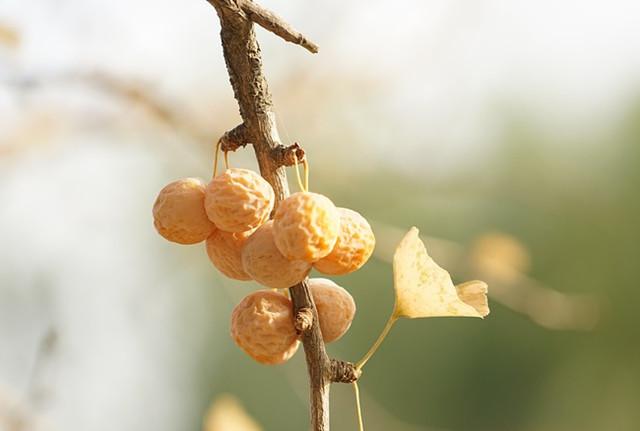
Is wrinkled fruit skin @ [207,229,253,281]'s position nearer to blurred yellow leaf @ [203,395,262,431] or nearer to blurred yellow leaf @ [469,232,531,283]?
blurred yellow leaf @ [203,395,262,431]

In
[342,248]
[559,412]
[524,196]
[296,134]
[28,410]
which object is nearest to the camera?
[342,248]

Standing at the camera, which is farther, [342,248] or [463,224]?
[463,224]

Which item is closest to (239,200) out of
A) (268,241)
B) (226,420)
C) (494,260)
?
(268,241)

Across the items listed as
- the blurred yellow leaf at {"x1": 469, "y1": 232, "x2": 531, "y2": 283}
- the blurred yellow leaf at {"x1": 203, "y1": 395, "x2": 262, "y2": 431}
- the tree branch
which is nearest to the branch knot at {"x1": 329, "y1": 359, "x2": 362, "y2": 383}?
the tree branch

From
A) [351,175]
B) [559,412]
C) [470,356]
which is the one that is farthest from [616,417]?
[351,175]

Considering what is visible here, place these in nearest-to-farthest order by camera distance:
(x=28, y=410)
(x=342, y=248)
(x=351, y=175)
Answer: (x=342, y=248) < (x=28, y=410) < (x=351, y=175)

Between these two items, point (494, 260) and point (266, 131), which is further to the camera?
point (494, 260)

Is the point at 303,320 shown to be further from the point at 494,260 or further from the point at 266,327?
the point at 494,260

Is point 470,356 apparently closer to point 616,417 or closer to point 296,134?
point 616,417

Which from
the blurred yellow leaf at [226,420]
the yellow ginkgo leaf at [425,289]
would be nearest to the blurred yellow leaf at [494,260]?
the blurred yellow leaf at [226,420]
